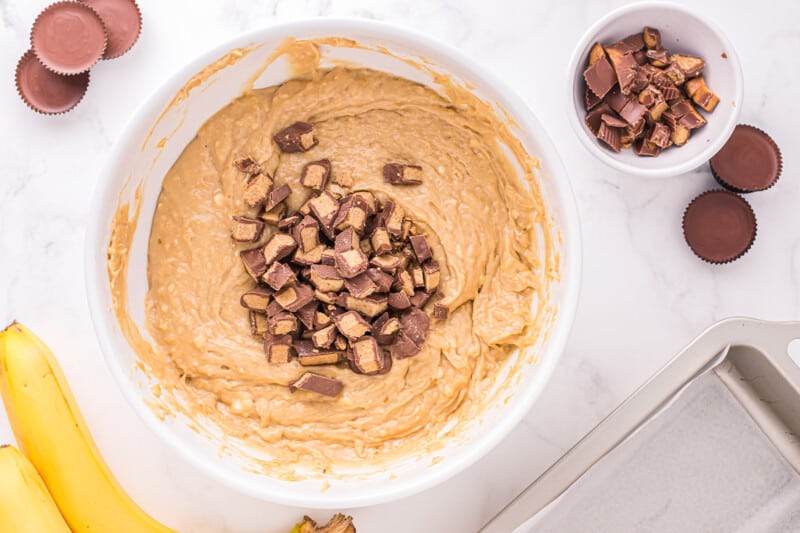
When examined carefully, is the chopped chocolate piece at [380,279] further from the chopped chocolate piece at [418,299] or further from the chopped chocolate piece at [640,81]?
the chopped chocolate piece at [640,81]

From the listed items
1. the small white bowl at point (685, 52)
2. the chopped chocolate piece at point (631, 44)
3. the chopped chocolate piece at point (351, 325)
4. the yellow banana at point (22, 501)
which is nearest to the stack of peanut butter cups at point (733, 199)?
the small white bowl at point (685, 52)

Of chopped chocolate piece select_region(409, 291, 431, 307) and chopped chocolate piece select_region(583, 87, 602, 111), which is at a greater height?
chopped chocolate piece select_region(583, 87, 602, 111)

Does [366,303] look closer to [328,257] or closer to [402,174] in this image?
[328,257]

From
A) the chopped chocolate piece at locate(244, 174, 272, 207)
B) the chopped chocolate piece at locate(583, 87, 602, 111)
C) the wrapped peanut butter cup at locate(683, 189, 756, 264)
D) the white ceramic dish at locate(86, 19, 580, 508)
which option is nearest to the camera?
the white ceramic dish at locate(86, 19, 580, 508)

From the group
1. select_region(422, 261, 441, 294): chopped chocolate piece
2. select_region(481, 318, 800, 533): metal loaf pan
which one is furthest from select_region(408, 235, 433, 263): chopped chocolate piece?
select_region(481, 318, 800, 533): metal loaf pan

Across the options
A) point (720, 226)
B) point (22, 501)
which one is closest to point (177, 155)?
point (22, 501)

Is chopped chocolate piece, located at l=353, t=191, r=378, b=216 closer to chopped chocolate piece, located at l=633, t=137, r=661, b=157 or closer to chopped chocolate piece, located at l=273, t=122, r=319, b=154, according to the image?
chopped chocolate piece, located at l=273, t=122, r=319, b=154
